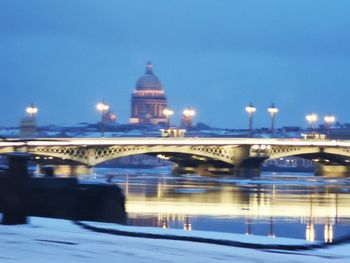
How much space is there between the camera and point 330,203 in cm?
4078

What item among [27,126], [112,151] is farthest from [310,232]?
[112,151]

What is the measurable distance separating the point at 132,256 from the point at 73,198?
9.14 metres

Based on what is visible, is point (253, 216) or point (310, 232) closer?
point (310, 232)

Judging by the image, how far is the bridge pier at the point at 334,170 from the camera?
10281cm

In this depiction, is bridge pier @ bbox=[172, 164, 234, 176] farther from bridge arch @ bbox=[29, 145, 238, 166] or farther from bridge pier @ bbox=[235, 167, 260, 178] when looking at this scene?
bridge arch @ bbox=[29, 145, 238, 166]

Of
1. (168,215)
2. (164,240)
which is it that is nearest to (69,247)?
(164,240)

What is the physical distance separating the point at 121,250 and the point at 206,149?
73610 mm

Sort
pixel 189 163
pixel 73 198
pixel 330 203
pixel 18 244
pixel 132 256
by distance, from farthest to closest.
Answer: pixel 189 163
pixel 330 203
pixel 73 198
pixel 18 244
pixel 132 256

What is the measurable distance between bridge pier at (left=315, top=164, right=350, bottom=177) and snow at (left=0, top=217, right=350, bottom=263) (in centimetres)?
9040

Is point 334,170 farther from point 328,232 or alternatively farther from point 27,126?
point 27,126

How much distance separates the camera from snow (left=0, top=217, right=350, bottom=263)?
1091 centimetres

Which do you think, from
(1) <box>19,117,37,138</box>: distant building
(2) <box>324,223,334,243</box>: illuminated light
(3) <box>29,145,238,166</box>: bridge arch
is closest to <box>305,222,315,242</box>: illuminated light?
(2) <box>324,223,334,243</box>: illuminated light

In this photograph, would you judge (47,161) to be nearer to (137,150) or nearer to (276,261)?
(137,150)

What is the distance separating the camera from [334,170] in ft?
345
